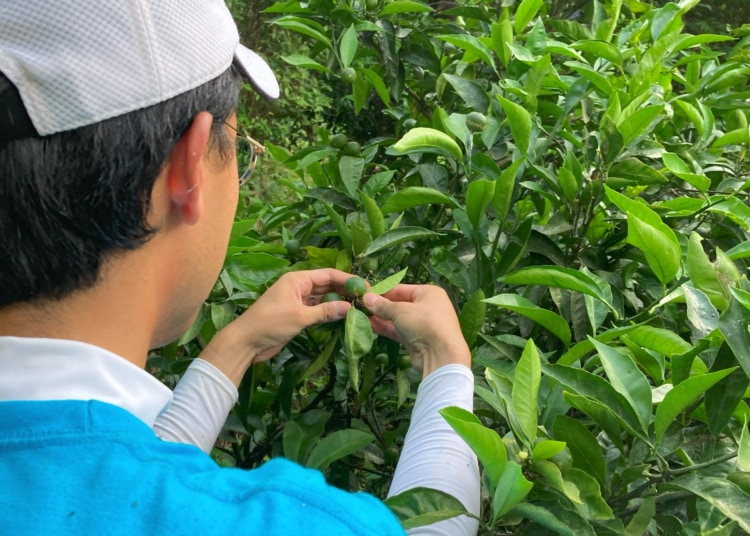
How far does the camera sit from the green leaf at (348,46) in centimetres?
154

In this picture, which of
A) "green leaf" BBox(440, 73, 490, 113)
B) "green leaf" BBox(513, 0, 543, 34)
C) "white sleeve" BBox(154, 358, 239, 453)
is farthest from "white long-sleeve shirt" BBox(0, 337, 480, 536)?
"green leaf" BBox(513, 0, 543, 34)

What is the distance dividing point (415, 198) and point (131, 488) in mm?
734

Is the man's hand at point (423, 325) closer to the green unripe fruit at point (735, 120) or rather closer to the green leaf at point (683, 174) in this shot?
the green leaf at point (683, 174)

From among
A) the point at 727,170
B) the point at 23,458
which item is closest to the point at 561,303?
the point at 727,170

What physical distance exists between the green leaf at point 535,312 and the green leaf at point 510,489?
0.93 ft

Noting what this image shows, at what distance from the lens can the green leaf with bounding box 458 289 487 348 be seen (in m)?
1.11

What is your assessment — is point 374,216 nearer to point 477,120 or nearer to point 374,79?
point 477,120

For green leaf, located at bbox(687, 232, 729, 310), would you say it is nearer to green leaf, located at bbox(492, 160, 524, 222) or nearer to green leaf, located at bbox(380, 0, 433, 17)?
green leaf, located at bbox(492, 160, 524, 222)

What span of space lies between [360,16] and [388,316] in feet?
2.87

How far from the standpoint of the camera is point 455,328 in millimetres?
1073

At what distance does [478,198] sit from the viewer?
113cm

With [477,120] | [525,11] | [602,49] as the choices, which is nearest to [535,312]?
[477,120]

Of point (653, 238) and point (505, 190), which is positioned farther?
point (505, 190)

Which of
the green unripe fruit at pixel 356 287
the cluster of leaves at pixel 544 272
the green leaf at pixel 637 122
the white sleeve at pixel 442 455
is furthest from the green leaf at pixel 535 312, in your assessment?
the green leaf at pixel 637 122
